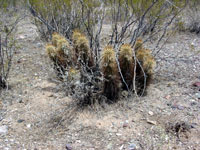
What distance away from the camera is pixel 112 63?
119 inches

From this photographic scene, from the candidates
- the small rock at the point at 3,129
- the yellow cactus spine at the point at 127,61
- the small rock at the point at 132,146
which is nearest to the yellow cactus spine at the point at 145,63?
the yellow cactus spine at the point at 127,61

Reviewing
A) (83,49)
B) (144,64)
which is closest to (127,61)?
(144,64)

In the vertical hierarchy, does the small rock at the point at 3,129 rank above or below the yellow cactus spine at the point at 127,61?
below

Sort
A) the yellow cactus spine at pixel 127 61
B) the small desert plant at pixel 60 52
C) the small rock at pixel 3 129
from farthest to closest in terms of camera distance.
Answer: the small desert plant at pixel 60 52
the yellow cactus spine at pixel 127 61
the small rock at pixel 3 129

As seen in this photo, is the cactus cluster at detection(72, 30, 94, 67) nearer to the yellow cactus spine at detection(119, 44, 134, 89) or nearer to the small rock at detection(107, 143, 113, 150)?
the yellow cactus spine at detection(119, 44, 134, 89)

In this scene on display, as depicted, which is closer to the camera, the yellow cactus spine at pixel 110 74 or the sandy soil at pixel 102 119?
the sandy soil at pixel 102 119

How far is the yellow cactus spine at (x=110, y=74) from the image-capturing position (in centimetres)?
298

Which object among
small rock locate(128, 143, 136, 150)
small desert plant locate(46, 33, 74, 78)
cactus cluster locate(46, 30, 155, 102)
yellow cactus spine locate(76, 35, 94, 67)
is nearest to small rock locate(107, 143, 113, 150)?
small rock locate(128, 143, 136, 150)

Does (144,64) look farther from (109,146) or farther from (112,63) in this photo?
(109,146)

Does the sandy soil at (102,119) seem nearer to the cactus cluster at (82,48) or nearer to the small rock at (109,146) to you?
the small rock at (109,146)

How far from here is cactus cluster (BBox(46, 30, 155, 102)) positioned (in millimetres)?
3064

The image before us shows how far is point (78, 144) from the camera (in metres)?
2.66

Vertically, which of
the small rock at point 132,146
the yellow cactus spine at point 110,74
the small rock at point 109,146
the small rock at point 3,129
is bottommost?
the small rock at point 109,146

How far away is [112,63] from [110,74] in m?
0.16
